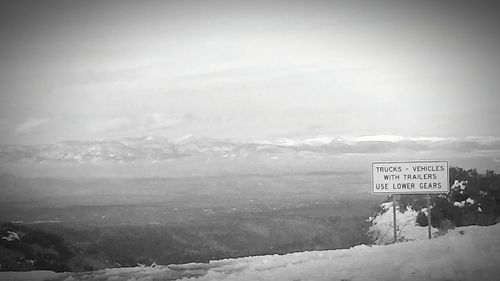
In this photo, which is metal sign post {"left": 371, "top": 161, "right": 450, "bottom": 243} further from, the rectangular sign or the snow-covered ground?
the snow-covered ground

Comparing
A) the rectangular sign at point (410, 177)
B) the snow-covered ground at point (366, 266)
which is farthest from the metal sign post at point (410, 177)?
the snow-covered ground at point (366, 266)

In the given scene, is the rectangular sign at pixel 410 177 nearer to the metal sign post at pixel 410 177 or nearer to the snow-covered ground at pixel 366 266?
the metal sign post at pixel 410 177

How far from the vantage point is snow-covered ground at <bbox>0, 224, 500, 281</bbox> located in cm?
995

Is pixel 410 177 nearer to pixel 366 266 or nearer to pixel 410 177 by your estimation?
pixel 410 177

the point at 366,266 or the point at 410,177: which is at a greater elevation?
the point at 410,177

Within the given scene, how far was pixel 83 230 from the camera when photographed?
18344 mm

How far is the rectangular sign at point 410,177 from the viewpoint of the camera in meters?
14.0

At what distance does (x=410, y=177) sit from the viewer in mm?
14203

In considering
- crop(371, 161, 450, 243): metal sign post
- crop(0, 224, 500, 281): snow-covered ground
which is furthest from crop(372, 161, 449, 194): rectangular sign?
crop(0, 224, 500, 281): snow-covered ground

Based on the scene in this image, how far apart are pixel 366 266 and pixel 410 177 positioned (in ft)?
14.3

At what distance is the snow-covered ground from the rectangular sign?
5.43 feet

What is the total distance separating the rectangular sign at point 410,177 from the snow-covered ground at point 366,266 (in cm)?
165

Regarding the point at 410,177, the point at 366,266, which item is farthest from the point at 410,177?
the point at 366,266

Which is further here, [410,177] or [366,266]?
[410,177]
